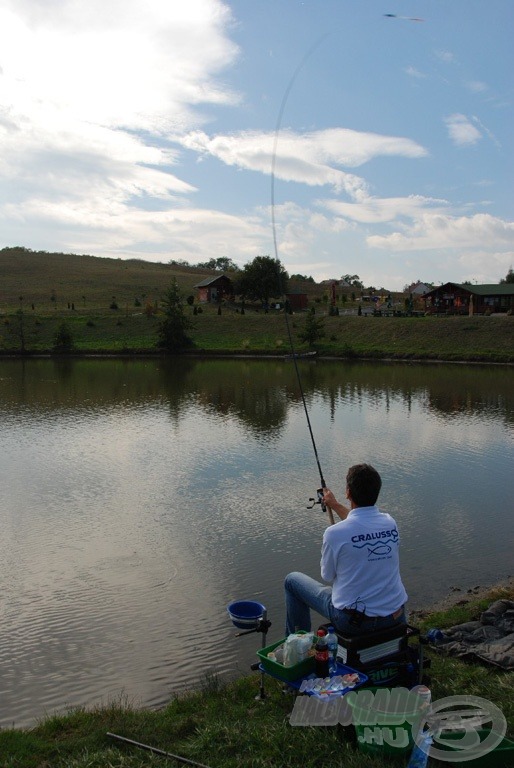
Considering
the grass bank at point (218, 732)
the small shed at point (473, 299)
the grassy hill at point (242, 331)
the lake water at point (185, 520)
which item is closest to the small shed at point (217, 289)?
the grassy hill at point (242, 331)

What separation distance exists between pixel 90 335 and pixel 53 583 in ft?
185

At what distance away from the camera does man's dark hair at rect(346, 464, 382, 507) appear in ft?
16.0

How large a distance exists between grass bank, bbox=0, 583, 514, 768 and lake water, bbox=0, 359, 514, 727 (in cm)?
86

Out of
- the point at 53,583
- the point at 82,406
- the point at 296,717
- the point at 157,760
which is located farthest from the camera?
the point at 82,406

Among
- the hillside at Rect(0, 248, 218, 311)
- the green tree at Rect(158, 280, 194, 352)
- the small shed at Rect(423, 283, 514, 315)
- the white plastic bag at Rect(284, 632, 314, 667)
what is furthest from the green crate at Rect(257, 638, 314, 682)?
the hillside at Rect(0, 248, 218, 311)

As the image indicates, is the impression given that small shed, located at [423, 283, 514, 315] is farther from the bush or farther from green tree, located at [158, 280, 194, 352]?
the bush

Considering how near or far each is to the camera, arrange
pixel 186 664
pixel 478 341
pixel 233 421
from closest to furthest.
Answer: pixel 186 664
pixel 233 421
pixel 478 341

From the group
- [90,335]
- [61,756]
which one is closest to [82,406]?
[61,756]

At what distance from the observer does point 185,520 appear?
1237cm

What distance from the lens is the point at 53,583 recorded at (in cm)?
941

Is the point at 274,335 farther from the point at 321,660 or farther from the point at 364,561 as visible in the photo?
the point at 321,660

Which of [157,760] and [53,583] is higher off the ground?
[157,760]

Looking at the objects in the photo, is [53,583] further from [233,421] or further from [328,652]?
[233,421]

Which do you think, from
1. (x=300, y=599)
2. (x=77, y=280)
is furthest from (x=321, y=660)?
(x=77, y=280)
